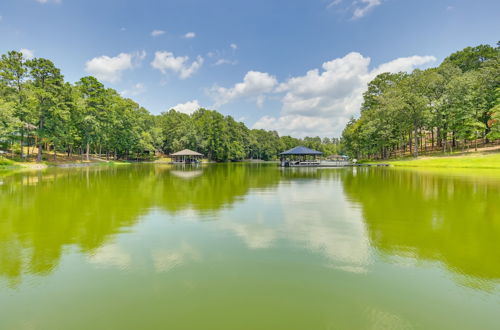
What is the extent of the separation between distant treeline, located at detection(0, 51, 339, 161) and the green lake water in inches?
1316

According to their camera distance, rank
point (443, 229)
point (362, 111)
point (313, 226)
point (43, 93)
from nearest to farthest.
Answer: point (443, 229) < point (313, 226) < point (43, 93) < point (362, 111)

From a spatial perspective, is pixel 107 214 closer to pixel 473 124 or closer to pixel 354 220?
pixel 354 220

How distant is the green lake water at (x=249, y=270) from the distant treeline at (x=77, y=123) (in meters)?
33.4

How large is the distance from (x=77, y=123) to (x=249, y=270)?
5036 centimetres

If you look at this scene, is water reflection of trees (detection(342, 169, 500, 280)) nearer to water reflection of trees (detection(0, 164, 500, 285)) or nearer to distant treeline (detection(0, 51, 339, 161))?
water reflection of trees (detection(0, 164, 500, 285))

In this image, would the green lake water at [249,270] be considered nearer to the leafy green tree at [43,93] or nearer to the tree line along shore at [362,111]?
the tree line along shore at [362,111]

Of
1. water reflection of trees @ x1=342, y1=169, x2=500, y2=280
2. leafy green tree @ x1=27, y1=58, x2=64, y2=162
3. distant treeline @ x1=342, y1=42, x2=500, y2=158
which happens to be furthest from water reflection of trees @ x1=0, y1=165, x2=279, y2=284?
distant treeline @ x1=342, y1=42, x2=500, y2=158

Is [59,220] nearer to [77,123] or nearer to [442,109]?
[77,123]

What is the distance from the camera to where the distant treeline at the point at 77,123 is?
3606 cm

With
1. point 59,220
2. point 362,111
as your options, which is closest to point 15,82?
point 59,220

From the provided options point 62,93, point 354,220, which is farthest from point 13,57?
point 354,220

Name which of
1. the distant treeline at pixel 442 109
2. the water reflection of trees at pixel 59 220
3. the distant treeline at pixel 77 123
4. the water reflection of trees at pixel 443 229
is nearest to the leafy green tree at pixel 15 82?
the distant treeline at pixel 77 123

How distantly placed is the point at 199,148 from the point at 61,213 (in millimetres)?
66194

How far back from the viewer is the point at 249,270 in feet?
14.3
